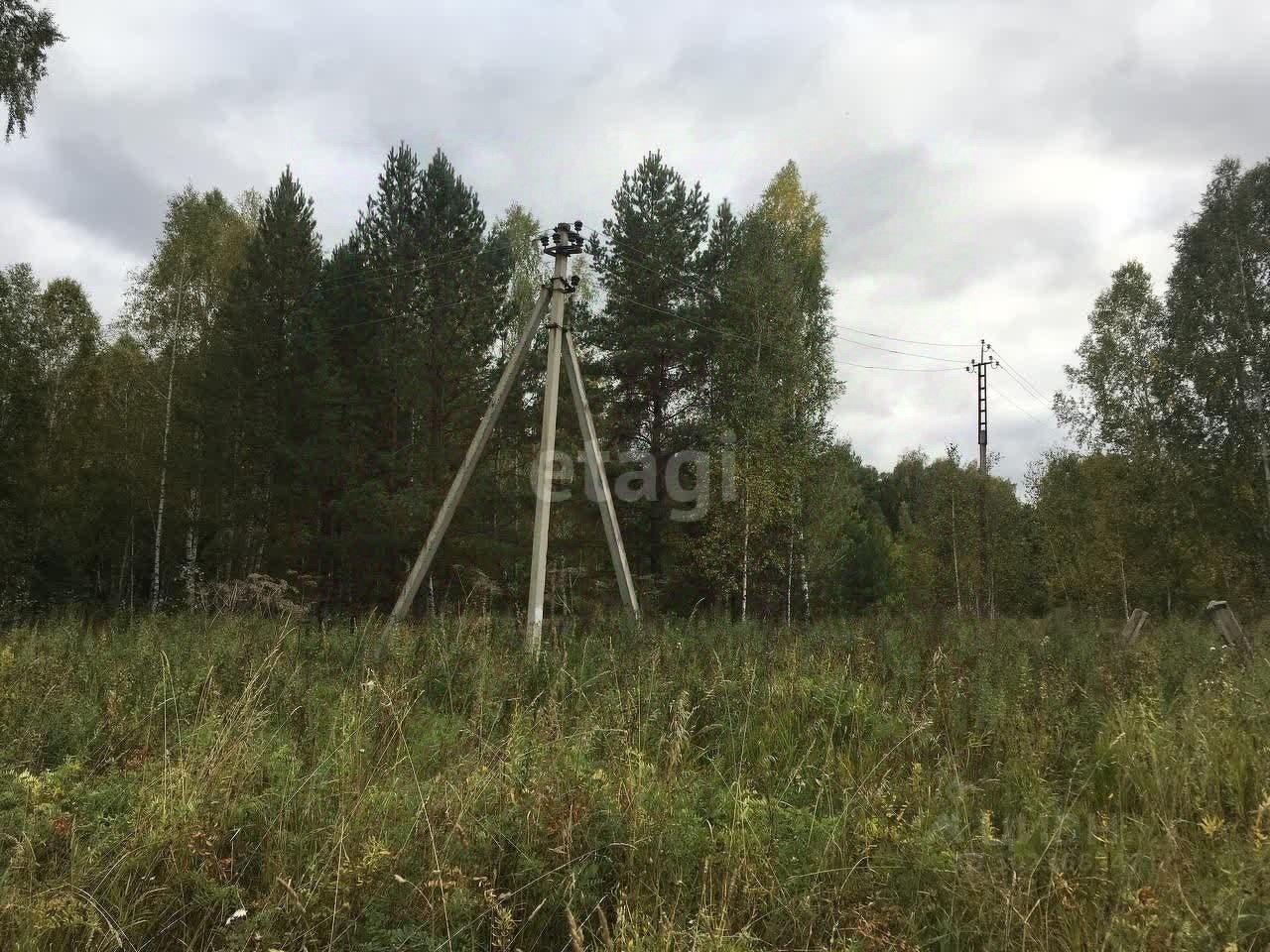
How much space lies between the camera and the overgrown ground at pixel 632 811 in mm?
2520

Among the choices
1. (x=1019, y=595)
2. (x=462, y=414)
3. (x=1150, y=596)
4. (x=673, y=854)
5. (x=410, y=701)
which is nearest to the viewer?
(x=673, y=854)

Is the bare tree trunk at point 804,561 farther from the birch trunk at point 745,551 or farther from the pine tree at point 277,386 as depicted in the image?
the pine tree at point 277,386

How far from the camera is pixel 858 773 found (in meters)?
4.06

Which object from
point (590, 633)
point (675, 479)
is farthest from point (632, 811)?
point (675, 479)

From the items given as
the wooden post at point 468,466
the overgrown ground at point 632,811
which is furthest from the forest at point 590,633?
the wooden post at point 468,466

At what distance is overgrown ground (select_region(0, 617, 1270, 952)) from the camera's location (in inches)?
99.2

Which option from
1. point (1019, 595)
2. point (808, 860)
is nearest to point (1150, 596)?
point (1019, 595)

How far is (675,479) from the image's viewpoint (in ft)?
67.1

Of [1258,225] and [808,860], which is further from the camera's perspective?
[1258,225]

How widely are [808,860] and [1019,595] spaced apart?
42.9 m

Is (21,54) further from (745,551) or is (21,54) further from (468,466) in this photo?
(745,551)

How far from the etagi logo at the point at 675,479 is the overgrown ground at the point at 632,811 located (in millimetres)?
14098

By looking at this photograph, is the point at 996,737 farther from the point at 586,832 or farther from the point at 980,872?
the point at 586,832

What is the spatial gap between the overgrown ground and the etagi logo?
46.3 feet
